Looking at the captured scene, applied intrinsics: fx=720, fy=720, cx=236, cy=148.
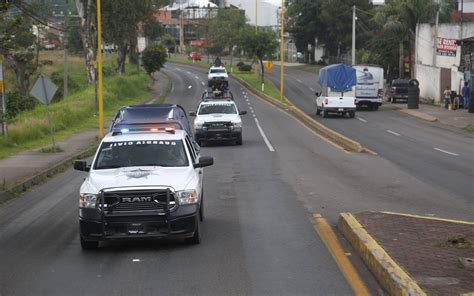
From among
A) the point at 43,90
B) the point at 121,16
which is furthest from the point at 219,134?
the point at 121,16

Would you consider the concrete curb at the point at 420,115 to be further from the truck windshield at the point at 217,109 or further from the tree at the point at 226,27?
the tree at the point at 226,27

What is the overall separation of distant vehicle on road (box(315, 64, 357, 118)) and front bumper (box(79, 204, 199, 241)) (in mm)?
36166

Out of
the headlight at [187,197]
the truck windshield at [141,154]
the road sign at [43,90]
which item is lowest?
the headlight at [187,197]

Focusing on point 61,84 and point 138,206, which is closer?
point 138,206

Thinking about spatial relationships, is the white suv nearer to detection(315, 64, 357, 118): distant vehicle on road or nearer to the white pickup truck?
detection(315, 64, 357, 118): distant vehicle on road

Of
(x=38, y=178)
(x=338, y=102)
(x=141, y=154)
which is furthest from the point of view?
(x=338, y=102)

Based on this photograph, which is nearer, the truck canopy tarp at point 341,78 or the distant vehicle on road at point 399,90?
the truck canopy tarp at point 341,78

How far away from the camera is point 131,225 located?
31.7 feet

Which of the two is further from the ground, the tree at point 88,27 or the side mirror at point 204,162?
the tree at point 88,27

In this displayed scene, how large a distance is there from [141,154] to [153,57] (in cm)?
6612

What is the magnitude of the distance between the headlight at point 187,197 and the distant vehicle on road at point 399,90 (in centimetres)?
5114

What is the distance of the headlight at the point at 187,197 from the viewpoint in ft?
32.3

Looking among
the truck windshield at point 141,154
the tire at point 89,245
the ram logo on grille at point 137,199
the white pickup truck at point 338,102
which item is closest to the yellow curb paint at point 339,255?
the truck windshield at point 141,154

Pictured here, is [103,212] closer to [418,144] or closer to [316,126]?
[418,144]
